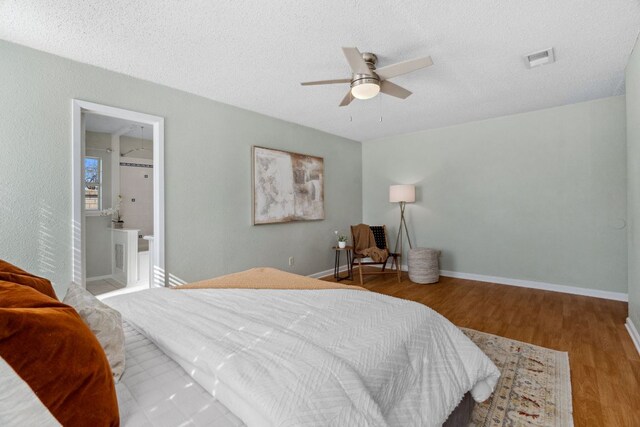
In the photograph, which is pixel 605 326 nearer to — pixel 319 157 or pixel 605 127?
pixel 605 127

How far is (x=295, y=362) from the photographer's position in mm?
1071

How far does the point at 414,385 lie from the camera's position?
4.09ft

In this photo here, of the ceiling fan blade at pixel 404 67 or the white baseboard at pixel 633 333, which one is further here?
the white baseboard at pixel 633 333

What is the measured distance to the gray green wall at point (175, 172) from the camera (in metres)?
2.39

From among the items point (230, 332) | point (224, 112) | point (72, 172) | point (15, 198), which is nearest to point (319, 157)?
point (224, 112)

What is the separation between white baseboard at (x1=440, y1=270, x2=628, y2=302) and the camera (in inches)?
145

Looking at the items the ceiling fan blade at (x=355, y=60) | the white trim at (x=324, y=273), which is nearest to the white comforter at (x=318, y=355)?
the ceiling fan blade at (x=355, y=60)

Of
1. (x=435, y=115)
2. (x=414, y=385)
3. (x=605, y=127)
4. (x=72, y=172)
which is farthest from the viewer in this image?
(x=435, y=115)

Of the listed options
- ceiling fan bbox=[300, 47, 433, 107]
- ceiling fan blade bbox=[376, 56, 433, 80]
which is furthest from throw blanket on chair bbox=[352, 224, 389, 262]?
ceiling fan blade bbox=[376, 56, 433, 80]

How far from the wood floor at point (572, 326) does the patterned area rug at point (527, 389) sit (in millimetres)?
70

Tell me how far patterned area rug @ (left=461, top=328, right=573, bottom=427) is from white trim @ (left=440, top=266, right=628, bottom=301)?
2.09 m

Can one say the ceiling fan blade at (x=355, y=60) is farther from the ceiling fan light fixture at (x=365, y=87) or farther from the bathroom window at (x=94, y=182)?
the bathroom window at (x=94, y=182)

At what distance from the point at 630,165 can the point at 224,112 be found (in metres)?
4.17

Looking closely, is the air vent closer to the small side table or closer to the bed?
the bed
